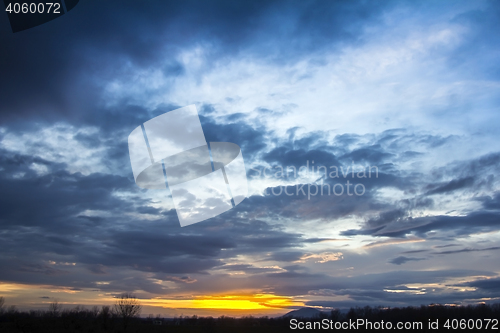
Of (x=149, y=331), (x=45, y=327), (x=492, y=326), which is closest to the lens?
(x=492, y=326)

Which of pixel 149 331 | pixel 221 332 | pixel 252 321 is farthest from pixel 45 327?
pixel 252 321

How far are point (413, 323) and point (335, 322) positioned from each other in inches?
626

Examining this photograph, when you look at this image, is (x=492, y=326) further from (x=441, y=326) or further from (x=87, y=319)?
(x=87, y=319)

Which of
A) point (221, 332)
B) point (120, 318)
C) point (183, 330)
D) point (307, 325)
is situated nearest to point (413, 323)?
point (307, 325)

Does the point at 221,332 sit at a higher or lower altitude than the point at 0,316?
lower

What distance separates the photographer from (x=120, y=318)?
299 feet

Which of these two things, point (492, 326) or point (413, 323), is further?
point (413, 323)

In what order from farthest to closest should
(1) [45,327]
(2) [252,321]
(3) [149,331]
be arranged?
(2) [252,321] → (3) [149,331] → (1) [45,327]

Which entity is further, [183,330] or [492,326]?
[183,330]

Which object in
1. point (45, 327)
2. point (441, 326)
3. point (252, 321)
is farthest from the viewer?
point (252, 321)

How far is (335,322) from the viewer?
72.1 meters

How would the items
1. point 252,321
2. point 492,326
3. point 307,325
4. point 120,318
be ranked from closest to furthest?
1. point 492,326
2. point 307,325
3. point 120,318
4. point 252,321

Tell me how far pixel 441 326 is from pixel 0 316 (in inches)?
3674

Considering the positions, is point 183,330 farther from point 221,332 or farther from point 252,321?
point 252,321
